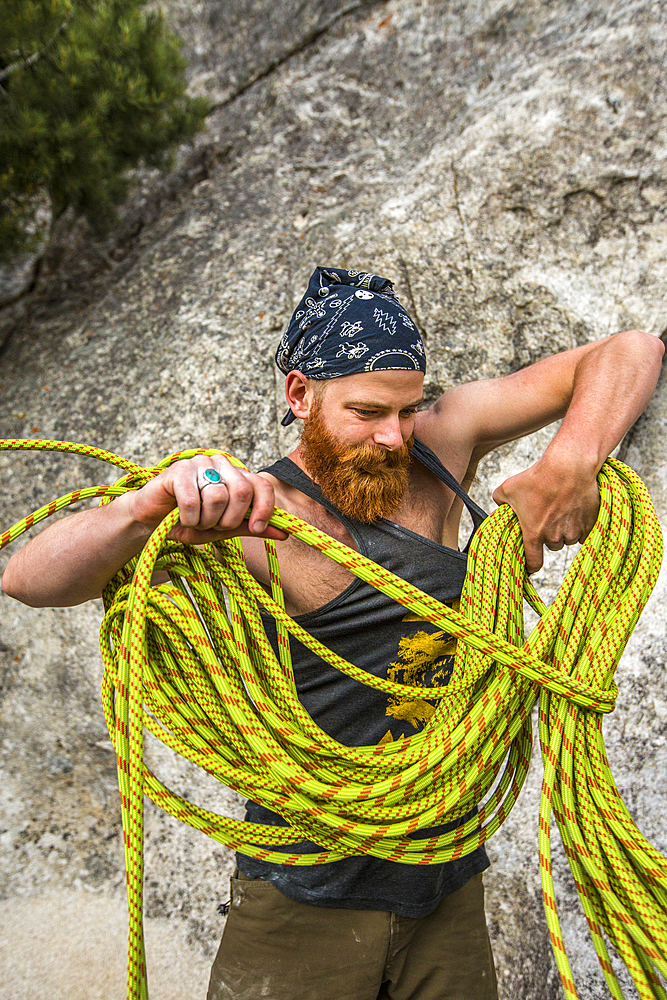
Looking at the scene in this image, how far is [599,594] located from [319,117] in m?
2.92

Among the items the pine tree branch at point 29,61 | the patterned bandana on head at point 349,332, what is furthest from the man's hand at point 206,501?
the pine tree branch at point 29,61

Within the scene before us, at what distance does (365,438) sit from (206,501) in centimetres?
51

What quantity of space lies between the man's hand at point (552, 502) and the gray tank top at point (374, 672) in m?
0.26

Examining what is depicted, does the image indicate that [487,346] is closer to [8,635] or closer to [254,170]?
[254,170]

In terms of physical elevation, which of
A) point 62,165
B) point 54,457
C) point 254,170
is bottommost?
point 54,457

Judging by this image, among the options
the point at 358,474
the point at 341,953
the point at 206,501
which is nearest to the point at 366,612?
the point at 358,474

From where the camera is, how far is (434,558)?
63.2 inches

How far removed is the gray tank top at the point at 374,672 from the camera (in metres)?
1.54

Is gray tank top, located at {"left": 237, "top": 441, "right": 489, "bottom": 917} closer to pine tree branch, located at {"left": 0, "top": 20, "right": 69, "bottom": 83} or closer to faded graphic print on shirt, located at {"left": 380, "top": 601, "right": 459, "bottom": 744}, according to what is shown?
faded graphic print on shirt, located at {"left": 380, "top": 601, "right": 459, "bottom": 744}

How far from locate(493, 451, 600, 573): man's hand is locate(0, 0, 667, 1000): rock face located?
1.15 meters

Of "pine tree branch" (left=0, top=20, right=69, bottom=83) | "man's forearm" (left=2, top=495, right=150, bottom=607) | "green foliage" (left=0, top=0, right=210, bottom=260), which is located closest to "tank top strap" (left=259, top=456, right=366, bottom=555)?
"man's forearm" (left=2, top=495, right=150, bottom=607)

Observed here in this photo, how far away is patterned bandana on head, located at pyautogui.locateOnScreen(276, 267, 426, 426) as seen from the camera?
1528 millimetres

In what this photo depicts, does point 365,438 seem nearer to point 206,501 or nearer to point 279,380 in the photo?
point 206,501

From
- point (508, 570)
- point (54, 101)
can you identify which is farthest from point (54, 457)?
point (508, 570)
